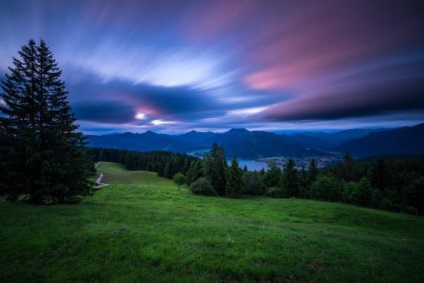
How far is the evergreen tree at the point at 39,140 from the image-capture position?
18.3 m

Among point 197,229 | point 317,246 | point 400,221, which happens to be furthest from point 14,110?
point 400,221

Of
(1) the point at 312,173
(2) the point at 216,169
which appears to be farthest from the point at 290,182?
(2) the point at 216,169

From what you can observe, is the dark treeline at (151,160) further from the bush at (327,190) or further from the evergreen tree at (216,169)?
the bush at (327,190)

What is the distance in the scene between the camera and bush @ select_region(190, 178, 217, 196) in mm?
53875

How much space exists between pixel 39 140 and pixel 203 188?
40.5 meters

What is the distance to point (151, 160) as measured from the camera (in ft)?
415

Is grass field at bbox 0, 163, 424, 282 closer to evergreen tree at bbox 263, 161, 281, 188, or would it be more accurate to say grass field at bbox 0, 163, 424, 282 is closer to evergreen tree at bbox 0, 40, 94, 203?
evergreen tree at bbox 0, 40, 94, 203

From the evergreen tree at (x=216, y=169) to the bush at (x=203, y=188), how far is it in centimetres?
341

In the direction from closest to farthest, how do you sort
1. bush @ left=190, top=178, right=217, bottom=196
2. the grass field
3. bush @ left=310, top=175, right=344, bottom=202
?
the grass field < bush @ left=190, top=178, right=217, bottom=196 < bush @ left=310, top=175, right=344, bottom=202

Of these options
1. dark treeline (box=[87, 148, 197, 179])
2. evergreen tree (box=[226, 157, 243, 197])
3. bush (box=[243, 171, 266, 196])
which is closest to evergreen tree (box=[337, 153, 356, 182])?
bush (box=[243, 171, 266, 196])

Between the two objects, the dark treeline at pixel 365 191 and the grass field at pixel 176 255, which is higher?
the grass field at pixel 176 255

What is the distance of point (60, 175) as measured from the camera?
64.3ft

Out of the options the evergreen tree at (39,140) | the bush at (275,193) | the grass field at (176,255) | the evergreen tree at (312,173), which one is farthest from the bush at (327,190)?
the evergreen tree at (39,140)

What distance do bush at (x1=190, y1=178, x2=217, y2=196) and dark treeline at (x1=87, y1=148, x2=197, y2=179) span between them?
134 ft
